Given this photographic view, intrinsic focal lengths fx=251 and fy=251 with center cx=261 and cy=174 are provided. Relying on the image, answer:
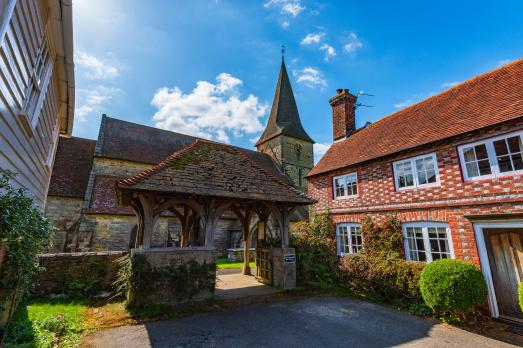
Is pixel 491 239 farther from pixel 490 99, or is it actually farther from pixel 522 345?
pixel 490 99

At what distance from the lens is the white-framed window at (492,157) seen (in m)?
6.65

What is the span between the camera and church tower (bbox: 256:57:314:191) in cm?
2845

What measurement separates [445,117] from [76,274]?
13255 mm

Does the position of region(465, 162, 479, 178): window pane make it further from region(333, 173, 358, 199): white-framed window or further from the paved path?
the paved path

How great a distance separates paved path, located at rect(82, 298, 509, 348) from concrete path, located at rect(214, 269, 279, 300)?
115 cm

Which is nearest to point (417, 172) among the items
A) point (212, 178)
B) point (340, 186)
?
point (340, 186)

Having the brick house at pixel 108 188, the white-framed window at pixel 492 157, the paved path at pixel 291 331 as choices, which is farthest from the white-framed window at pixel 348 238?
the brick house at pixel 108 188

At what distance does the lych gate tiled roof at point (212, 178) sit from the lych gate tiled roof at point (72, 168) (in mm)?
13121

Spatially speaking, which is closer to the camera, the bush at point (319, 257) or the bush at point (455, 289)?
the bush at point (455, 289)

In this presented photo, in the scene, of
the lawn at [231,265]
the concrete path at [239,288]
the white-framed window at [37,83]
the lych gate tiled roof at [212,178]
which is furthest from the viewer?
the lawn at [231,265]

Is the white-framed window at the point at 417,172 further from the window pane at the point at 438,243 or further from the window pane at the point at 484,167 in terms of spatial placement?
the window pane at the point at 438,243

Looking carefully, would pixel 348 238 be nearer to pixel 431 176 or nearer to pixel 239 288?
pixel 431 176

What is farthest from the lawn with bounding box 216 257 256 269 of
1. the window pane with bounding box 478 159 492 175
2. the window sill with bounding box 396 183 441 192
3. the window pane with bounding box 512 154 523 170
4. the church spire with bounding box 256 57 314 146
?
the church spire with bounding box 256 57 314 146

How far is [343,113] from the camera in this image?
592 inches
